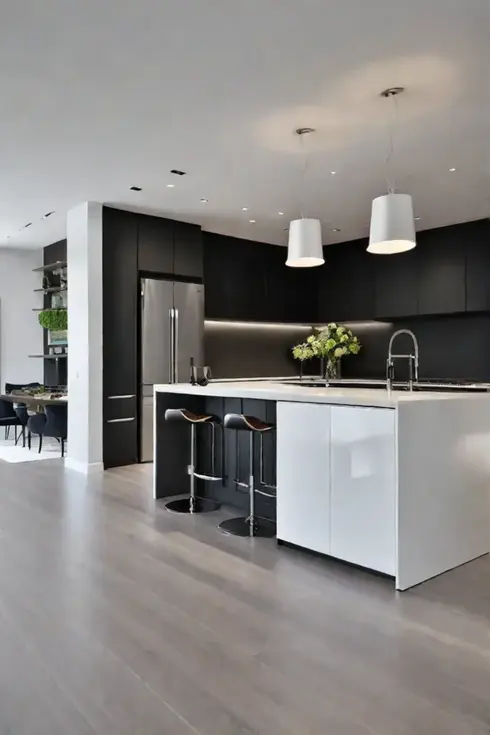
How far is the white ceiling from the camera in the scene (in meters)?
2.81

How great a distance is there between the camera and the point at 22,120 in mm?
3977

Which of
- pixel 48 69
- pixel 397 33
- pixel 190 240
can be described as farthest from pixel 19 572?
pixel 190 240

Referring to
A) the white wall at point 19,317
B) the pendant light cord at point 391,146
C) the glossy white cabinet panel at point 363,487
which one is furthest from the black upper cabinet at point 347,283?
the glossy white cabinet panel at point 363,487

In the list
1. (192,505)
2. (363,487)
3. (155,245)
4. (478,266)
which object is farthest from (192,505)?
(478,266)

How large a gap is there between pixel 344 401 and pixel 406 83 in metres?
1.88

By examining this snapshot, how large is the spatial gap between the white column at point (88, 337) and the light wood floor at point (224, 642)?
2222 millimetres

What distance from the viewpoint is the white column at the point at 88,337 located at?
243 inches

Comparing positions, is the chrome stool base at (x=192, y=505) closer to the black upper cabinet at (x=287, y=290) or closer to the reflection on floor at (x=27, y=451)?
the reflection on floor at (x=27, y=451)

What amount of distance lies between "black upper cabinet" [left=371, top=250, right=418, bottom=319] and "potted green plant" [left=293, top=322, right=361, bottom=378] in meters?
0.65

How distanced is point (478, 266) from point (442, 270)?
0.44m

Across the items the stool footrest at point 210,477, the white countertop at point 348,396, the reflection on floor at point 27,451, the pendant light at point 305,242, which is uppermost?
the pendant light at point 305,242

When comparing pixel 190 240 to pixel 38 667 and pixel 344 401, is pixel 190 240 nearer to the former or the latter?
pixel 344 401

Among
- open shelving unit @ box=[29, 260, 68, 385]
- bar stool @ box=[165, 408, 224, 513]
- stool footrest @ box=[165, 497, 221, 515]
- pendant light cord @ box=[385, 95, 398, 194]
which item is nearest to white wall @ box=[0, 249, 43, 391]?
open shelving unit @ box=[29, 260, 68, 385]

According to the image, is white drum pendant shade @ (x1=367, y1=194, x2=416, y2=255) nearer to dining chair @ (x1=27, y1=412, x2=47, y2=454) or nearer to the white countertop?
the white countertop
